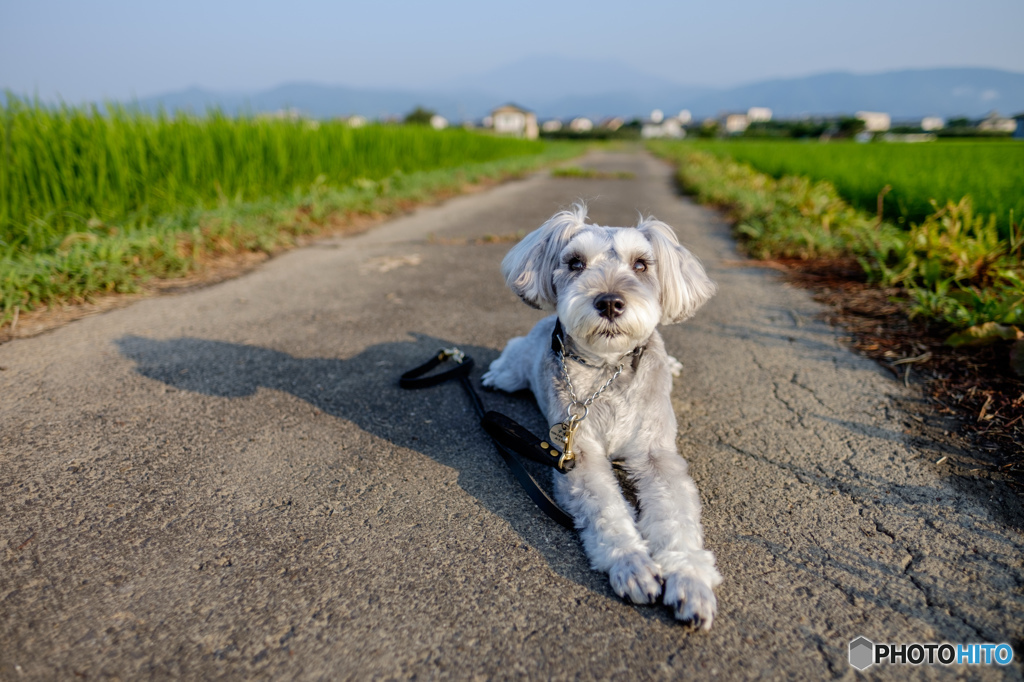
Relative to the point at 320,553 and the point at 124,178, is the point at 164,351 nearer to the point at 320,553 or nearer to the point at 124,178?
the point at 320,553

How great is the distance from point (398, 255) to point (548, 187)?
34.4 ft

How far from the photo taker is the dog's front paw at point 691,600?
6.38 ft

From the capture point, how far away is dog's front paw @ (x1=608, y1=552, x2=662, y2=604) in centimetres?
204

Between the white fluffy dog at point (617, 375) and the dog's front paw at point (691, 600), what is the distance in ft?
0.24

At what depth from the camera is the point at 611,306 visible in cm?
250

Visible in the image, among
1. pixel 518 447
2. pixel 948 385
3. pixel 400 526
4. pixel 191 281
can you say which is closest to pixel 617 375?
pixel 518 447

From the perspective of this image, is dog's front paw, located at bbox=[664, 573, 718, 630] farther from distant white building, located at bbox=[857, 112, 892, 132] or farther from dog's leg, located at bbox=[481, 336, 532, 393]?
distant white building, located at bbox=[857, 112, 892, 132]

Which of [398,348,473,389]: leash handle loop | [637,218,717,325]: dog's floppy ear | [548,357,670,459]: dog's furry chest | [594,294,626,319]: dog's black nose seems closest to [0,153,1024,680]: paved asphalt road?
[398,348,473,389]: leash handle loop

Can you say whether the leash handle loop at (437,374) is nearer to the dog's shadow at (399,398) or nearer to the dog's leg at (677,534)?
the dog's shadow at (399,398)

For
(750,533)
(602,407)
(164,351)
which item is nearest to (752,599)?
(750,533)

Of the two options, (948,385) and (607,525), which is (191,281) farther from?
(948,385)

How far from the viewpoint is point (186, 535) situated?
2359mm

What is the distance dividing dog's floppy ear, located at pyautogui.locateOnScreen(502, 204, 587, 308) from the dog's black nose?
55 cm

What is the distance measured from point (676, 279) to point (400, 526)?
6.29 feet
